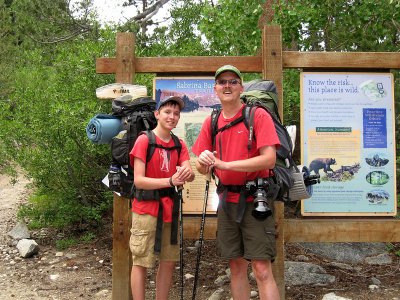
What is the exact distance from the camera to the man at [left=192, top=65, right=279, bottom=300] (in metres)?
3.54

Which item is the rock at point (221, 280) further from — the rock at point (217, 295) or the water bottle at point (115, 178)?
the water bottle at point (115, 178)

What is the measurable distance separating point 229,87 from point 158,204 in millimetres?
1149

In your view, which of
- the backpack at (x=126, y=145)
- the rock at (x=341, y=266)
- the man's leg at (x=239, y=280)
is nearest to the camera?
the man's leg at (x=239, y=280)

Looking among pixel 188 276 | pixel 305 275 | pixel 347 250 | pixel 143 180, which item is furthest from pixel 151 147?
pixel 347 250

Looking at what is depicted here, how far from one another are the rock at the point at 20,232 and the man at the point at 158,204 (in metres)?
4.34

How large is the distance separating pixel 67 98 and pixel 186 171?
377cm

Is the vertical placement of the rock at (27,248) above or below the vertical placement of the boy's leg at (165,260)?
below

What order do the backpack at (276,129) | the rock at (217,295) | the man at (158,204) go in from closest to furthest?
the backpack at (276,129) < the man at (158,204) < the rock at (217,295)

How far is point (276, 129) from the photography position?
383cm

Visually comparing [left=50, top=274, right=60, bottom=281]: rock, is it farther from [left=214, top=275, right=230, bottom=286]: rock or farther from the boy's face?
the boy's face

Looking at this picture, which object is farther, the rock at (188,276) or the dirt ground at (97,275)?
the rock at (188,276)

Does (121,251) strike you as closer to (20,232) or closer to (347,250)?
(20,232)

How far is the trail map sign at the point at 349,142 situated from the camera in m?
5.08

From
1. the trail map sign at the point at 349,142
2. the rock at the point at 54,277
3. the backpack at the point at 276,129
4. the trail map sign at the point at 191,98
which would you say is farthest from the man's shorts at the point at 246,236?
the rock at the point at 54,277
